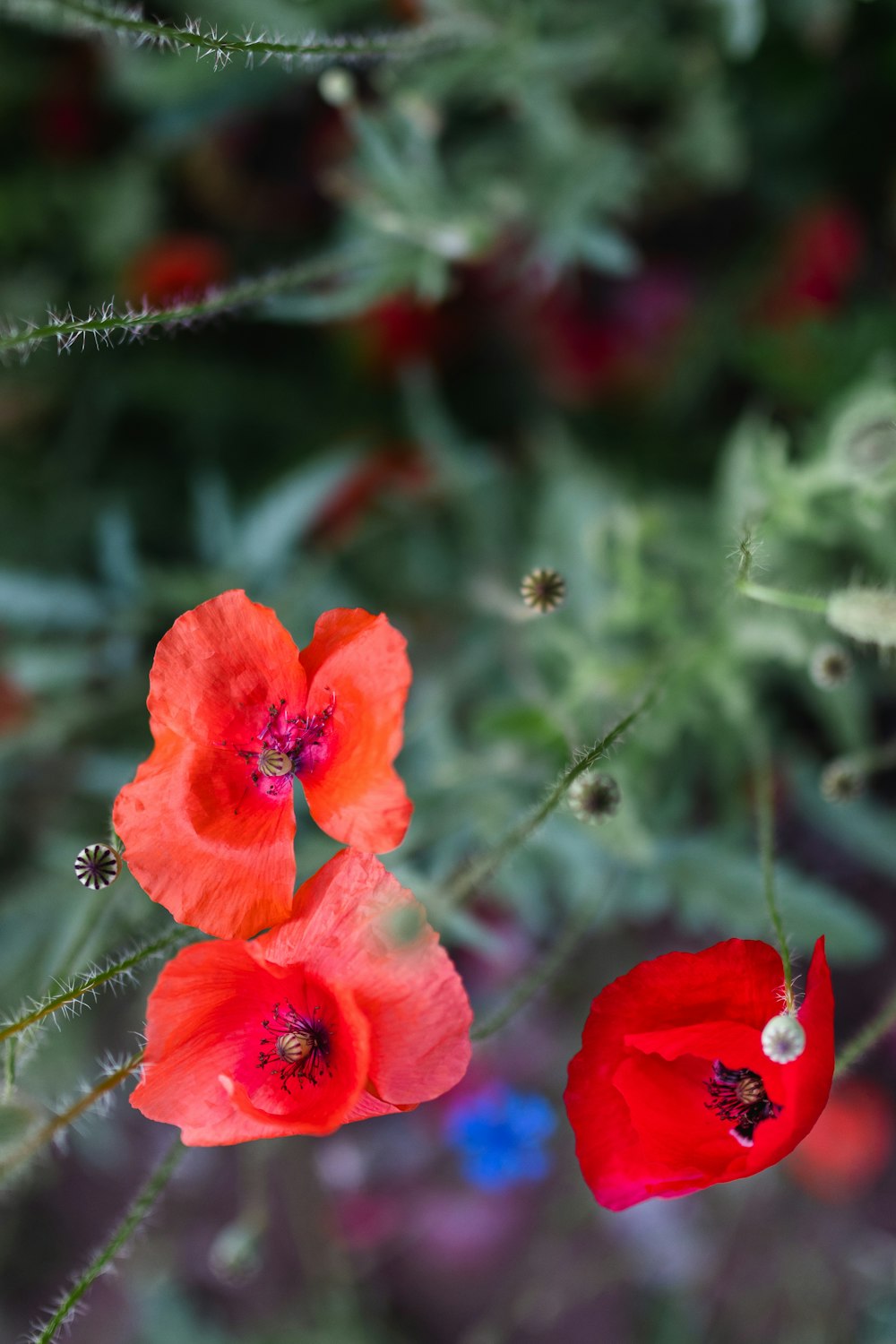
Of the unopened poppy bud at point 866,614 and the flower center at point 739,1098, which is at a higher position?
the unopened poppy bud at point 866,614

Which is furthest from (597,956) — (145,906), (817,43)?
(817,43)

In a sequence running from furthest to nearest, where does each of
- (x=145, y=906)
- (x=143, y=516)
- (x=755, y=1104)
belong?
(x=143, y=516) < (x=145, y=906) < (x=755, y=1104)

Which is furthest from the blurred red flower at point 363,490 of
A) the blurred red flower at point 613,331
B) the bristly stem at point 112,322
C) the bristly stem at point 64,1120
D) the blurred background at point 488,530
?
the bristly stem at point 64,1120

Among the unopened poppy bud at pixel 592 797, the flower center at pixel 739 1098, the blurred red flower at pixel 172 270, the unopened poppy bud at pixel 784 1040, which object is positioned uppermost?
the blurred red flower at pixel 172 270

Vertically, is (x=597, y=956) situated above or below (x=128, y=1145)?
above

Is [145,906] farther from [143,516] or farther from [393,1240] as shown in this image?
[393,1240]

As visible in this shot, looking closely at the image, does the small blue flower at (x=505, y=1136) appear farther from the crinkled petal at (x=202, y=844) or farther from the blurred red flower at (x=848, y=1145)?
the crinkled petal at (x=202, y=844)

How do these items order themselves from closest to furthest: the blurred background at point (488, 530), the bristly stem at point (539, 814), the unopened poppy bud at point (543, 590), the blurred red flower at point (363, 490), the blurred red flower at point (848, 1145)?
the bristly stem at point (539, 814), the unopened poppy bud at point (543, 590), the blurred background at point (488, 530), the blurred red flower at point (363, 490), the blurred red flower at point (848, 1145)

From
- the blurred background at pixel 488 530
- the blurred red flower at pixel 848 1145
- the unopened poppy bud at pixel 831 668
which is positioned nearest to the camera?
the unopened poppy bud at pixel 831 668
